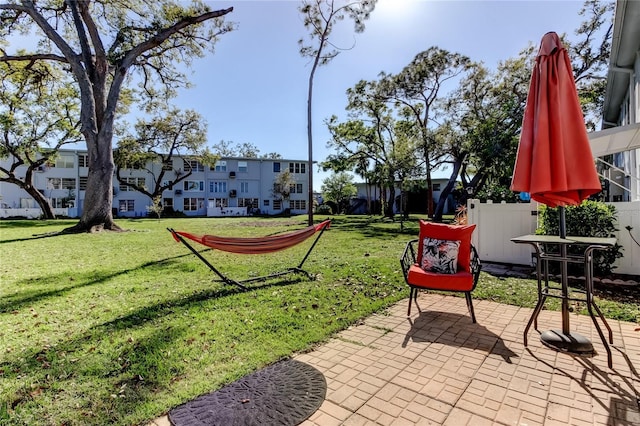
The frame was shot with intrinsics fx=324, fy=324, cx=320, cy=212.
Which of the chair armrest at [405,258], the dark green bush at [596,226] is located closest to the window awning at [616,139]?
the dark green bush at [596,226]

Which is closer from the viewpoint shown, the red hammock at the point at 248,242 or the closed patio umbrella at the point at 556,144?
the closed patio umbrella at the point at 556,144

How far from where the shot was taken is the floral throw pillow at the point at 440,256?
3840 mm

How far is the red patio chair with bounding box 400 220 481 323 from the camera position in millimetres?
3520

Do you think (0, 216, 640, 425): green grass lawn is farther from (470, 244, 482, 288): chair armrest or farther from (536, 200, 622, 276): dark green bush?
(536, 200, 622, 276): dark green bush

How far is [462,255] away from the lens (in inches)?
153

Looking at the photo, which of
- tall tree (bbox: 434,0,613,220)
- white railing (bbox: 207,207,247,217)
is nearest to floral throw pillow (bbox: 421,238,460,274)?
tall tree (bbox: 434,0,613,220)

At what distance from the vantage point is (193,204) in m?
34.9

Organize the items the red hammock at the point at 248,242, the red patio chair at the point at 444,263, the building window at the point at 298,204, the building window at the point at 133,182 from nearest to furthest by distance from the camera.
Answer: the red patio chair at the point at 444,263 < the red hammock at the point at 248,242 < the building window at the point at 133,182 < the building window at the point at 298,204

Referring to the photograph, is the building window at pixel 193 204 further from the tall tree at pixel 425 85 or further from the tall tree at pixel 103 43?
the tall tree at pixel 425 85

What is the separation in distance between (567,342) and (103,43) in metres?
18.1

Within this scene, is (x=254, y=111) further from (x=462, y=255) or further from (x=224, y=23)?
(x=462, y=255)

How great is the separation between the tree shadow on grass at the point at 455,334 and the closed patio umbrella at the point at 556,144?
48 centimetres

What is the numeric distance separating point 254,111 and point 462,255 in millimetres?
22661

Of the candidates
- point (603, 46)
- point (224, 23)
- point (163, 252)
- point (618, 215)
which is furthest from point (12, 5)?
point (603, 46)
